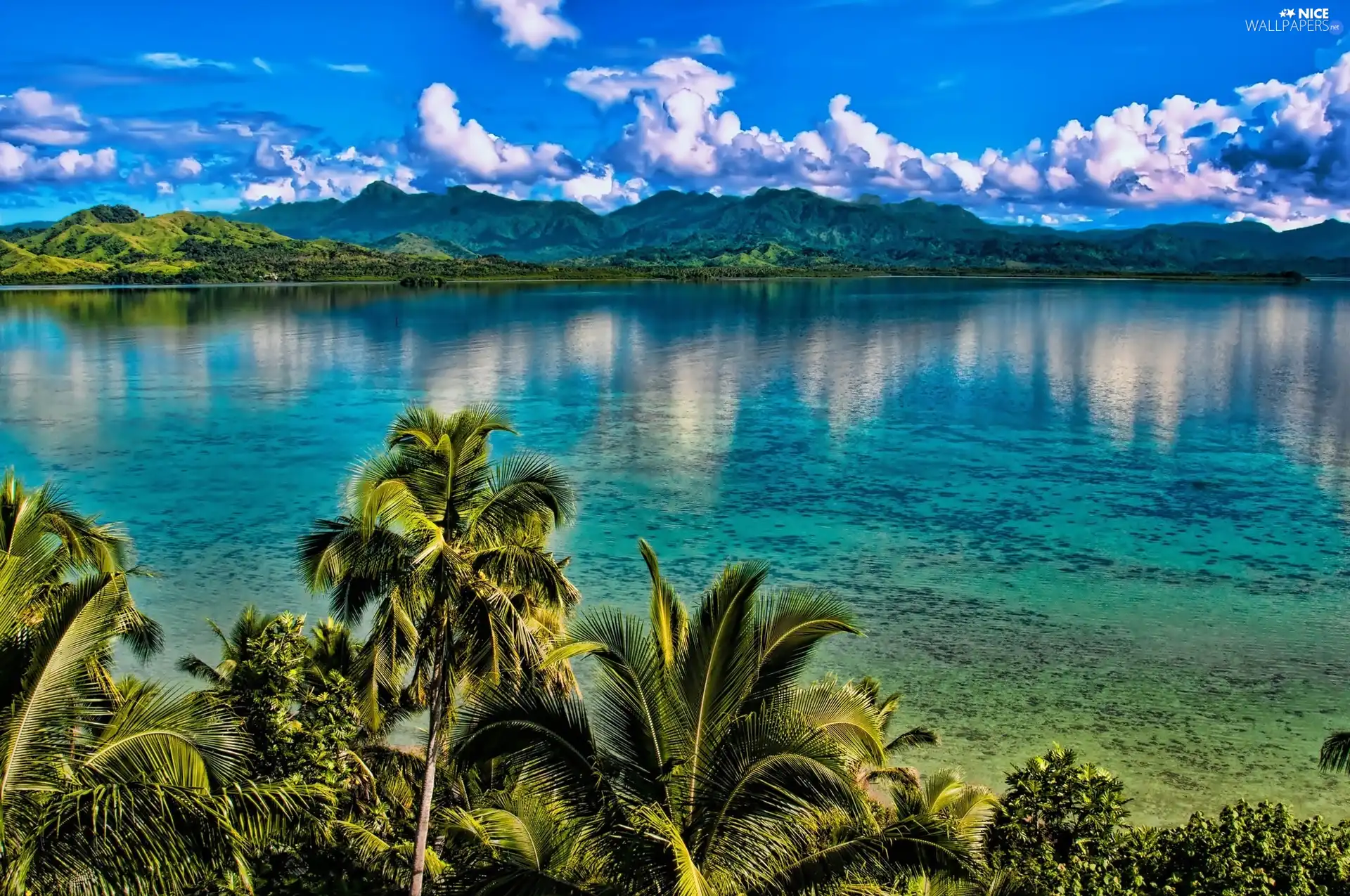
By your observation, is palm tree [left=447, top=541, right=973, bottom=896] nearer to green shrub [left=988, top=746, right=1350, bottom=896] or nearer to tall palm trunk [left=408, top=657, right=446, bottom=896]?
tall palm trunk [left=408, top=657, right=446, bottom=896]

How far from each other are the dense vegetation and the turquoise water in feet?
28.0

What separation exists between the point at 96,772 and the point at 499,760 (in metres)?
6.63

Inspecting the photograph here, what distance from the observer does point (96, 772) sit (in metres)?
9.91

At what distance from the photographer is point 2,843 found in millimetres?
9375

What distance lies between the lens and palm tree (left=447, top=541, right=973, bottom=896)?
10430 mm

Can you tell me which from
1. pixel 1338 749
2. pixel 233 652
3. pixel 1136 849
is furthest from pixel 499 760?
pixel 1338 749

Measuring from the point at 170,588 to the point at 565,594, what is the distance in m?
25.6

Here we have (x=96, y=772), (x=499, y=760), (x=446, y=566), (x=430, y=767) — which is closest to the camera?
(x=96, y=772)

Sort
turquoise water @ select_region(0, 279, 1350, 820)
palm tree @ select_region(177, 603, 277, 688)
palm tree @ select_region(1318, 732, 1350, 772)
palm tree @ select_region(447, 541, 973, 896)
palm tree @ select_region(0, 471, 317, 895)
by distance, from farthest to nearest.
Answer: turquoise water @ select_region(0, 279, 1350, 820), palm tree @ select_region(177, 603, 277, 688), palm tree @ select_region(1318, 732, 1350, 772), palm tree @ select_region(447, 541, 973, 896), palm tree @ select_region(0, 471, 317, 895)

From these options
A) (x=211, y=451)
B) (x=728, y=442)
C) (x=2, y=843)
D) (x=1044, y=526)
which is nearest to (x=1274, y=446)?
(x=1044, y=526)

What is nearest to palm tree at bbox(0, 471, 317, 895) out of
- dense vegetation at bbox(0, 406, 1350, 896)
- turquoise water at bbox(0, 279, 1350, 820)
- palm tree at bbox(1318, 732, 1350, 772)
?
dense vegetation at bbox(0, 406, 1350, 896)

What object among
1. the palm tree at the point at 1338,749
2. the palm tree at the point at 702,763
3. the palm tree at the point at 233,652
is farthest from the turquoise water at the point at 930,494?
the palm tree at the point at 702,763

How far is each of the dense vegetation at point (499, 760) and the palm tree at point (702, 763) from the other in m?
0.03

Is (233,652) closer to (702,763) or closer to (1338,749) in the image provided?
(702,763)
